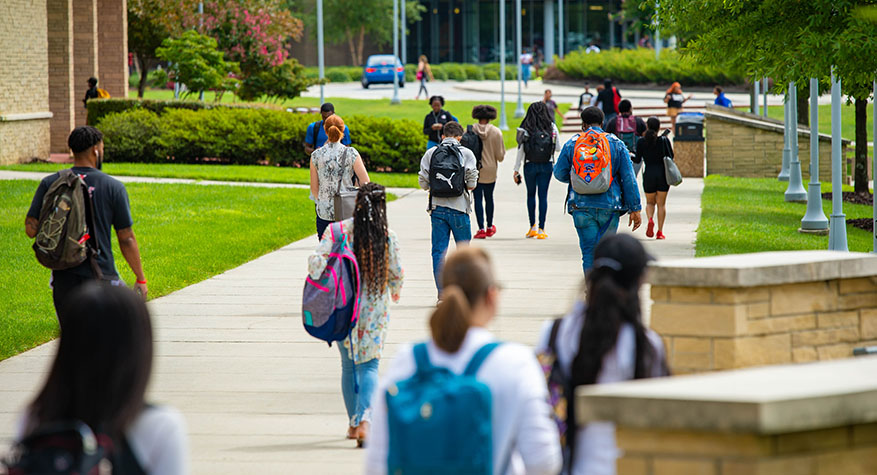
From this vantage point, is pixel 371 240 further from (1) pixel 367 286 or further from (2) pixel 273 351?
(2) pixel 273 351

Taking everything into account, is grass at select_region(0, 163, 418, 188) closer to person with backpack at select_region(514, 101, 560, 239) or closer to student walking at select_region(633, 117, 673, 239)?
person with backpack at select_region(514, 101, 560, 239)

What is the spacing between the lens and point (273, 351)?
10.0 meters

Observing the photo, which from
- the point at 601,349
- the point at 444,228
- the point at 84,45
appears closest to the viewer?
the point at 601,349

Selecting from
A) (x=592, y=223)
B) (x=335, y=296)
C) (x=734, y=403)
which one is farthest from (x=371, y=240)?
(x=592, y=223)

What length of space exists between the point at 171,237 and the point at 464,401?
1452cm

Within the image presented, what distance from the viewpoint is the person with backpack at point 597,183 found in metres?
11.0

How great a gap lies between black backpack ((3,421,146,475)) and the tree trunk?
24399mm

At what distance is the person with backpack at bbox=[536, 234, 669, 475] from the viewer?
391cm

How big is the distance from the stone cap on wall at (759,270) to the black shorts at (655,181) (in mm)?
11097

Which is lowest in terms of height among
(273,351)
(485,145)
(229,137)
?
(273,351)

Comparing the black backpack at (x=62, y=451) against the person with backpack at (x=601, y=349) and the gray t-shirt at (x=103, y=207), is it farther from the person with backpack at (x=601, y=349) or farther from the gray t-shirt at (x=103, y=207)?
the gray t-shirt at (x=103, y=207)

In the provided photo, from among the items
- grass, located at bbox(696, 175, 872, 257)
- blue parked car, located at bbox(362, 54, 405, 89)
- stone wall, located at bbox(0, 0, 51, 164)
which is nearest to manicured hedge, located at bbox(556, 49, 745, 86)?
blue parked car, located at bbox(362, 54, 405, 89)

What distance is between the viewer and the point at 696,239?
1717 cm

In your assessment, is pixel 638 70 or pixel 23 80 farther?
pixel 638 70
